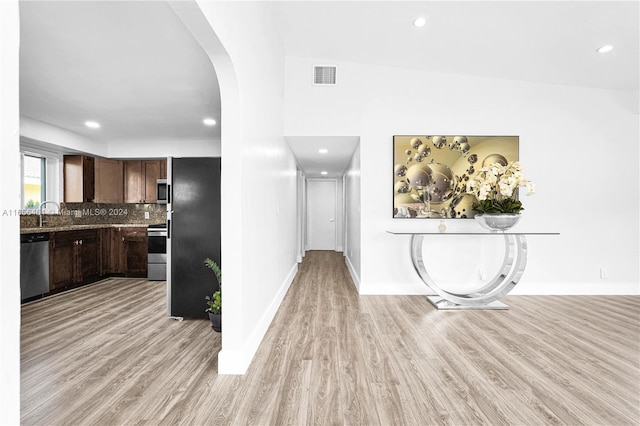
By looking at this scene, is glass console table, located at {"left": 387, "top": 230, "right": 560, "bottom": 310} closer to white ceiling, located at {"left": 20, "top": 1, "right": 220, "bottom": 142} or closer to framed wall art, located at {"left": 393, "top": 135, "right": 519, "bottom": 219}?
framed wall art, located at {"left": 393, "top": 135, "right": 519, "bottom": 219}

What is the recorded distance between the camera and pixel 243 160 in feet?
7.04

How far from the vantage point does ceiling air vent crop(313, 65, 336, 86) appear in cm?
406

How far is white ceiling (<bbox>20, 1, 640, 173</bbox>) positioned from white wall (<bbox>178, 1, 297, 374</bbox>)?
56 cm

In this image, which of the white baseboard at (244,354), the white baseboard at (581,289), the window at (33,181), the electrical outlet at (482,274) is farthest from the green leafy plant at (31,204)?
the white baseboard at (581,289)

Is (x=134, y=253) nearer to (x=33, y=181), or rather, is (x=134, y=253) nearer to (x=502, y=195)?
(x=33, y=181)

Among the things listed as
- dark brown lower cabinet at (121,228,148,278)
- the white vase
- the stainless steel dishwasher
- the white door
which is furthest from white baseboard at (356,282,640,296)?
the white door

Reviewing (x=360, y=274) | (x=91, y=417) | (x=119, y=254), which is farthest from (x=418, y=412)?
(x=119, y=254)

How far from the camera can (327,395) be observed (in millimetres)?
1851

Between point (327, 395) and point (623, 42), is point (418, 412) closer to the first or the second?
point (327, 395)

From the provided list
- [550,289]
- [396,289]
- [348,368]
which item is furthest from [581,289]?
[348,368]

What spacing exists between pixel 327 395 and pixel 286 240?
2712 mm

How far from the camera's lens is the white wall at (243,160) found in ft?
6.11

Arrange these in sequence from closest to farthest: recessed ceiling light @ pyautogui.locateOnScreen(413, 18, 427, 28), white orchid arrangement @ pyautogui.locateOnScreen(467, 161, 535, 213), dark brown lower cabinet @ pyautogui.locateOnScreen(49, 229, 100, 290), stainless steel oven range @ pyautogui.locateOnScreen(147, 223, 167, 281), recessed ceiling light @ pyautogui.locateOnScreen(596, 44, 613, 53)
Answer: recessed ceiling light @ pyautogui.locateOnScreen(413, 18, 427, 28), recessed ceiling light @ pyautogui.locateOnScreen(596, 44, 613, 53), white orchid arrangement @ pyautogui.locateOnScreen(467, 161, 535, 213), dark brown lower cabinet @ pyautogui.locateOnScreen(49, 229, 100, 290), stainless steel oven range @ pyautogui.locateOnScreen(147, 223, 167, 281)
